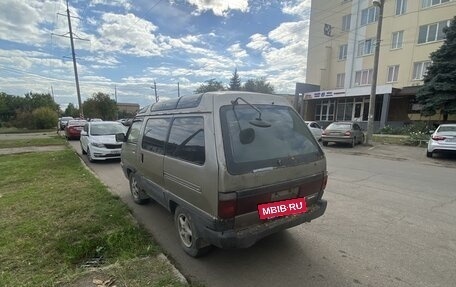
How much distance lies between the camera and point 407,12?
79.5ft

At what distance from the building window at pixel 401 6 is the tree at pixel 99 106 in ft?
153

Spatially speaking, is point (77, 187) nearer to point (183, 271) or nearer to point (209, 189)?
point (183, 271)

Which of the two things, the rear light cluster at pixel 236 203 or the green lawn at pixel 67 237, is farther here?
the green lawn at pixel 67 237

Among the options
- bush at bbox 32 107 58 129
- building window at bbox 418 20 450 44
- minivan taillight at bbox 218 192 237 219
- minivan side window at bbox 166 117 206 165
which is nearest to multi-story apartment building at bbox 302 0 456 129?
building window at bbox 418 20 450 44

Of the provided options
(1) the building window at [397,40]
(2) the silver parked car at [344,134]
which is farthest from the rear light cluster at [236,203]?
(1) the building window at [397,40]

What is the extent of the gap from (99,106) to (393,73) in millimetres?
47007

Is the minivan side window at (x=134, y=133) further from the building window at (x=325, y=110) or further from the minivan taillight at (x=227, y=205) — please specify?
the building window at (x=325, y=110)

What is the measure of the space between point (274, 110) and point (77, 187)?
208 inches

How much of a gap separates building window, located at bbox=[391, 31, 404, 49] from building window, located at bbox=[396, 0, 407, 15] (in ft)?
5.90

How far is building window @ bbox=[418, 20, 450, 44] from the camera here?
871 inches

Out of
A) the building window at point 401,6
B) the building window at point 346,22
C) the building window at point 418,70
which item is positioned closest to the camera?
the building window at point 418,70

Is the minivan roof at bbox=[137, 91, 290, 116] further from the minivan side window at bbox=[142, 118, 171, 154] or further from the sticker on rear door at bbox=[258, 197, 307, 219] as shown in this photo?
the sticker on rear door at bbox=[258, 197, 307, 219]

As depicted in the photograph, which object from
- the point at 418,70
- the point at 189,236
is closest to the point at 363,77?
the point at 418,70

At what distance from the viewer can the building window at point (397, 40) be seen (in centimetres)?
2488
